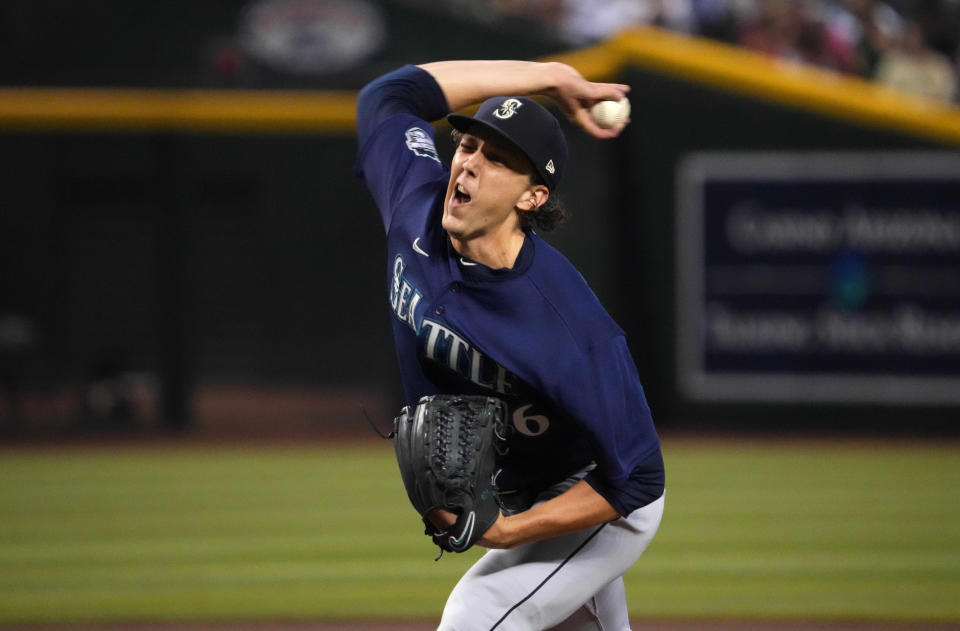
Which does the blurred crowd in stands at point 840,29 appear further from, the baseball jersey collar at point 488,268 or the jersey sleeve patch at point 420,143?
the baseball jersey collar at point 488,268

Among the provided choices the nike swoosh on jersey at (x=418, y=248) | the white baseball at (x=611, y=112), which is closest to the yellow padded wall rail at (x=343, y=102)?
the white baseball at (x=611, y=112)

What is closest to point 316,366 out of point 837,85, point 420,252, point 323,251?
point 323,251

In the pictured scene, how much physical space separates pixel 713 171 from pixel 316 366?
17.3 feet

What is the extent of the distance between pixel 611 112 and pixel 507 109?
1.29ft

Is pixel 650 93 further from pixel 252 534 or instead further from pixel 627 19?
pixel 252 534

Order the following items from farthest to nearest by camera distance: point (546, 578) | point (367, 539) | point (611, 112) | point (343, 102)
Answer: point (343, 102) → point (367, 539) → point (611, 112) → point (546, 578)

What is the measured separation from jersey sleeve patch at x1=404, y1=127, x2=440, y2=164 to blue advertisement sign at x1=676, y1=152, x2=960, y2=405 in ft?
27.2

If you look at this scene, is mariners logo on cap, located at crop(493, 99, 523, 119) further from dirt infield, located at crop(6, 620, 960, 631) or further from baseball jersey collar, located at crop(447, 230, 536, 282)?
dirt infield, located at crop(6, 620, 960, 631)

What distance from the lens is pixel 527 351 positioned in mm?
2717

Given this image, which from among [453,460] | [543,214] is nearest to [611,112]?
[543,214]

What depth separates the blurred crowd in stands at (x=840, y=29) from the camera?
485 inches

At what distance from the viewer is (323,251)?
1449 cm

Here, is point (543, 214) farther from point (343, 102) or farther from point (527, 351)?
point (343, 102)

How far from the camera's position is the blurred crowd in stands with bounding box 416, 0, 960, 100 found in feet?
40.4
